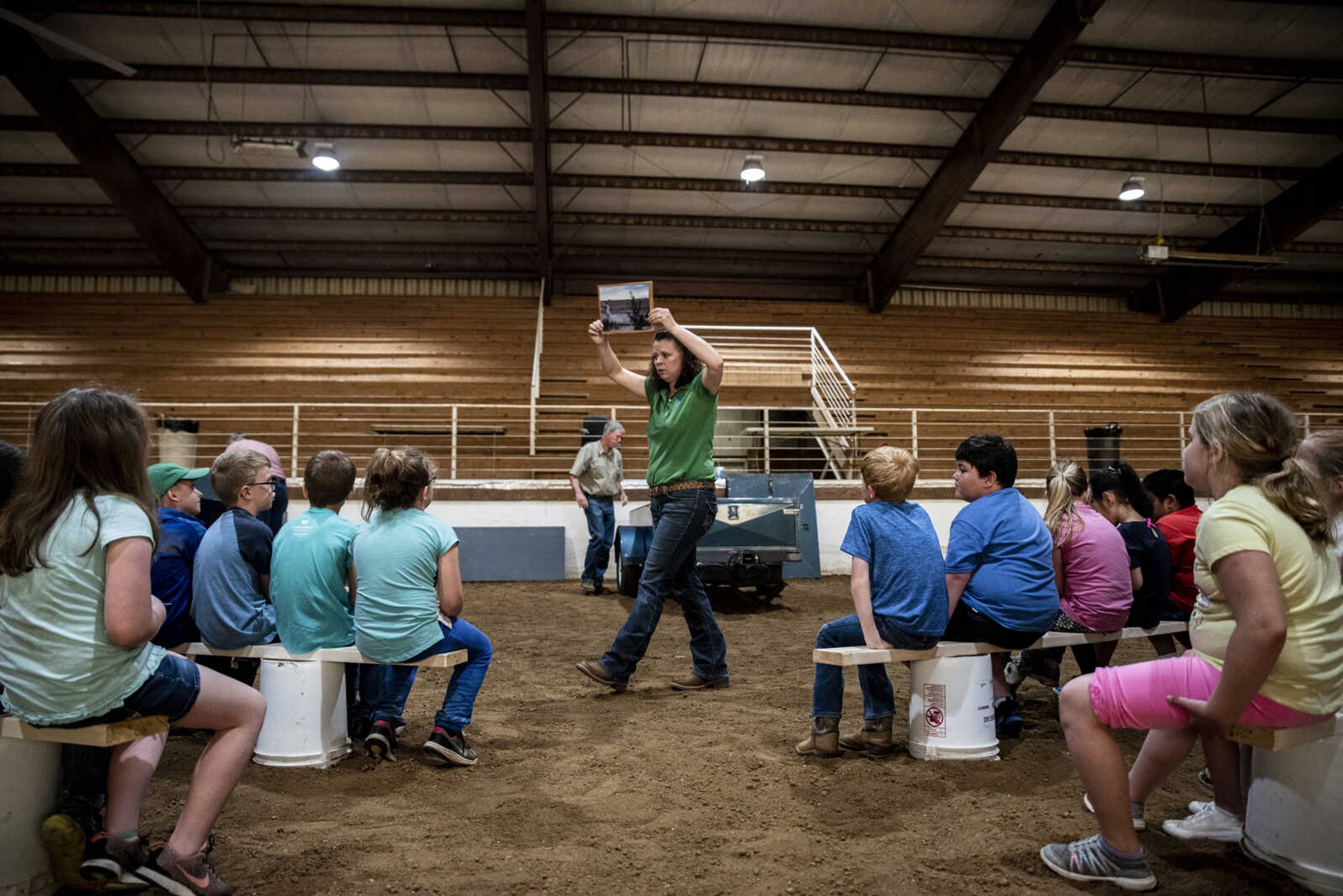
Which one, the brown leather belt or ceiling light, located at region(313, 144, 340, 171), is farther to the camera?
ceiling light, located at region(313, 144, 340, 171)

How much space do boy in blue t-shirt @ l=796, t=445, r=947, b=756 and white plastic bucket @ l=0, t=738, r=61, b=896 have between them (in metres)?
2.18

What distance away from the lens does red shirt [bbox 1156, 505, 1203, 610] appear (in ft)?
12.3

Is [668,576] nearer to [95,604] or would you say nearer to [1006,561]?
[1006,561]

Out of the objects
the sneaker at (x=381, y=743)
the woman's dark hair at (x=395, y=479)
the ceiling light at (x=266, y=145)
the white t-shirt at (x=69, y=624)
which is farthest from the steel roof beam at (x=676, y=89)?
the white t-shirt at (x=69, y=624)

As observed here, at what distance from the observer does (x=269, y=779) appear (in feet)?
8.78

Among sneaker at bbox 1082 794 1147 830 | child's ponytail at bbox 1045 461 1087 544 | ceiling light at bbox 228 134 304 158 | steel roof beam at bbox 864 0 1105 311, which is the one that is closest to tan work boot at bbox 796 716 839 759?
sneaker at bbox 1082 794 1147 830

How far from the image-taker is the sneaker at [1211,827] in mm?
2168

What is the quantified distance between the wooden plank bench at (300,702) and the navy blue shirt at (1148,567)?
2.86 m

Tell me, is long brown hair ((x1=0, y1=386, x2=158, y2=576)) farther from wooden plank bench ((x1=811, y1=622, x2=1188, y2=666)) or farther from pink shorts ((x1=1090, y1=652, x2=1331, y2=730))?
pink shorts ((x1=1090, y1=652, x2=1331, y2=730))

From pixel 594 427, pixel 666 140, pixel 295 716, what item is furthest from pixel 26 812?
pixel 666 140

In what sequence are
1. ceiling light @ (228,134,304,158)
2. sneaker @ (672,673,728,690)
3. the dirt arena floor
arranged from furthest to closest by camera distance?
1. ceiling light @ (228,134,304,158)
2. sneaker @ (672,673,728,690)
3. the dirt arena floor

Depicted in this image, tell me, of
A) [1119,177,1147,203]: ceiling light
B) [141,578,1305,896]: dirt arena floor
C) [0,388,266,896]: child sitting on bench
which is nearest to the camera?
[0,388,266,896]: child sitting on bench

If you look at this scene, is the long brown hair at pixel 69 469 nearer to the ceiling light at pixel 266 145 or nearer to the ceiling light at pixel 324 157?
the ceiling light at pixel 266 145

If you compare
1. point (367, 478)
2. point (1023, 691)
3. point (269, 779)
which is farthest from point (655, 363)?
point (1023, 691)
